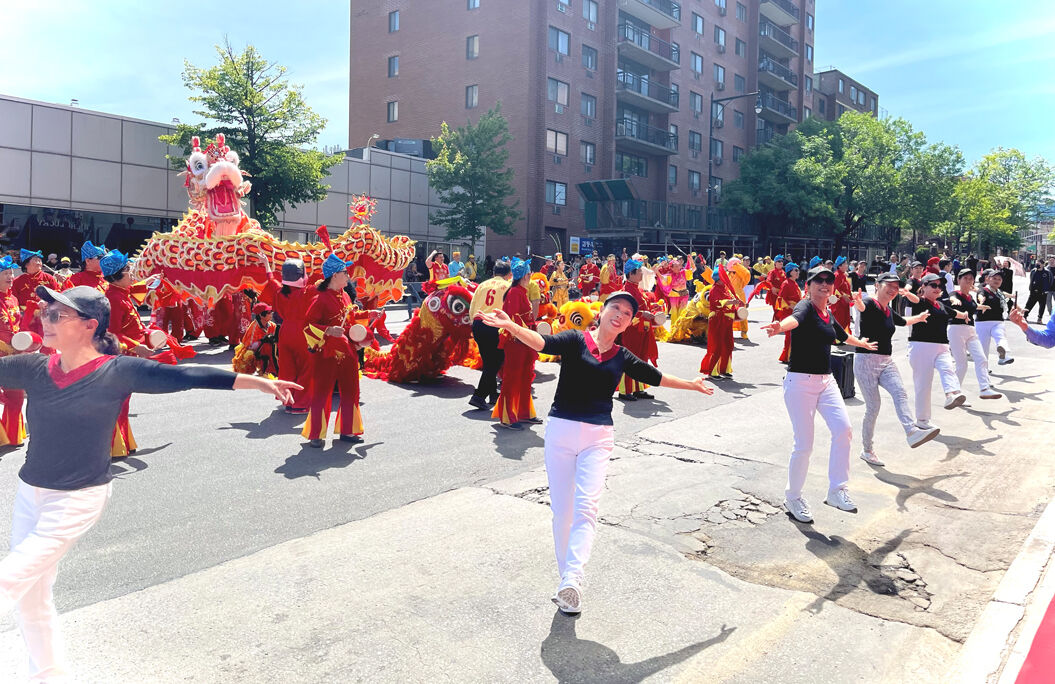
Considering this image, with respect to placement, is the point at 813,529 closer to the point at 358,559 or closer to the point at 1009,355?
the point at 358,559

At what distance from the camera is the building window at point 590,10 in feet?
127

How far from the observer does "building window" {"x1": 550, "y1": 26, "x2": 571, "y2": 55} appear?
37.0 metres

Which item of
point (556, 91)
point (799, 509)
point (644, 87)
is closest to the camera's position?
point (799, 509)

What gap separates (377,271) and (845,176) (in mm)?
39393

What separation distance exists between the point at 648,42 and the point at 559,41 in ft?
24.1

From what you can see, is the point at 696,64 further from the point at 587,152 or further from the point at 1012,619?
the point at 1012,619

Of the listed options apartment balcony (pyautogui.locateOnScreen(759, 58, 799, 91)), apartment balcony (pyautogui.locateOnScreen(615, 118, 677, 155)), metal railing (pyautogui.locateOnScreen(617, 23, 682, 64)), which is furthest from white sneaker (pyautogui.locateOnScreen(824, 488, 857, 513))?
apartment balcony (pyautogui.locateOnScreen(759, 58, 799, 91))

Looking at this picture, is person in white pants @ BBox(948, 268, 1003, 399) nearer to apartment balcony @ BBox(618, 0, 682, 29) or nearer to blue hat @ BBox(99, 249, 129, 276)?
blue hat @ BBox(99, 249, 129, 276)

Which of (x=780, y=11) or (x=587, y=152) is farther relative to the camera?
(x=780, y=11)

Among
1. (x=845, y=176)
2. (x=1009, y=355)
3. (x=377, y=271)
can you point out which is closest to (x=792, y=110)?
(x=845, y=176)

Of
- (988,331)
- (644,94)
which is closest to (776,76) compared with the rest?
(644,94)

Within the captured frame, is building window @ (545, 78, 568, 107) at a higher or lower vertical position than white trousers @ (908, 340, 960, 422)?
higher

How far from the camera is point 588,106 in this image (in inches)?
1555

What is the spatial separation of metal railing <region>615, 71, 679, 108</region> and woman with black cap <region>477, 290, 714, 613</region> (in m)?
38.5
